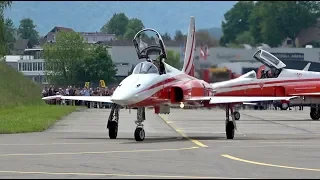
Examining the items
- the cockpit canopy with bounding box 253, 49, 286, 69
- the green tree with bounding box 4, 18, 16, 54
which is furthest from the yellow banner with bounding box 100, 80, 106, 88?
the cockpit canopy with bounding box 253, 49, 286, 69

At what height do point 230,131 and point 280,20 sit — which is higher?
point 280,20

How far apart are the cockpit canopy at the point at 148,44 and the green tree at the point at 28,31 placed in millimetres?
17341

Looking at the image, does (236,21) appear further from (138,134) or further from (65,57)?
(138,134)

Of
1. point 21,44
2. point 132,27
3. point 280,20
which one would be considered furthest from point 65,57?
point 280,20

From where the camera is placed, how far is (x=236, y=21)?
3841 inches

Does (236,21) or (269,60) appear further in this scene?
(236,21)

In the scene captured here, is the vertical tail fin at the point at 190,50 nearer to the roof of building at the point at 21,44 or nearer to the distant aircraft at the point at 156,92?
the distant aircraft at the point at 156,92

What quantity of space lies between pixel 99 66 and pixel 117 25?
2.28m

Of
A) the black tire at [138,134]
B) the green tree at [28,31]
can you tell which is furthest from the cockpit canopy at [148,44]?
the green tree at [28,31]

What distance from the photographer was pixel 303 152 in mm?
20609

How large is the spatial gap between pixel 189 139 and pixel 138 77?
225 cm

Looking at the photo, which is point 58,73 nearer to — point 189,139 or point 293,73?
point 293,73

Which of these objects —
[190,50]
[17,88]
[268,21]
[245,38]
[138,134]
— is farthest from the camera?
[245,38]

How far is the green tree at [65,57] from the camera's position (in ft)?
140
